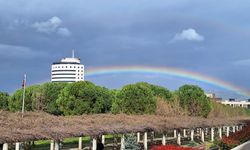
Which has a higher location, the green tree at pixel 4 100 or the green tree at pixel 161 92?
the green tree at pixel 161 92

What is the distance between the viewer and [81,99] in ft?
204

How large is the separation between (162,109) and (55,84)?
111 feet

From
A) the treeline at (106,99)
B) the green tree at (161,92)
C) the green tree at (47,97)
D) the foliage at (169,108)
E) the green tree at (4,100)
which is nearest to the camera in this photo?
the treeline at (106,99)

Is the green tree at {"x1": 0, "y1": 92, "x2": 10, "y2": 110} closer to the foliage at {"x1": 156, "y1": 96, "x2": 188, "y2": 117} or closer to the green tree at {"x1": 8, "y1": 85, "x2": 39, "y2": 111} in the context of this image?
the green tree at {"x1": 8, "y1": 85, "x2": 39, "y2": 111}

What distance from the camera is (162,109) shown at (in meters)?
59.8

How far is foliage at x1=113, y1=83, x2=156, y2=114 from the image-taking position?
55.6 metres

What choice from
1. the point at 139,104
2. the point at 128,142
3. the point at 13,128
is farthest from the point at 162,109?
the point at 13,128

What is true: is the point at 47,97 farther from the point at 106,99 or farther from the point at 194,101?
the point at 194,101

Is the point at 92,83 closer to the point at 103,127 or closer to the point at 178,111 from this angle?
the point at 178,111

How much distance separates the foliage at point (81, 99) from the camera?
6162 centimetres

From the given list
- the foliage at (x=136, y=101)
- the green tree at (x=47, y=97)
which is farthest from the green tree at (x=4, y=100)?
the foliage at (x=136, y=101)

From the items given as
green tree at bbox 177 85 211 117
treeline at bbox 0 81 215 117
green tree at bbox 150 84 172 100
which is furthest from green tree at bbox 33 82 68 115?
green tree at bbox 177 85 211 117

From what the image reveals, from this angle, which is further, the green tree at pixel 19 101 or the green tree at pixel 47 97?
the green tree at pixel 47 97

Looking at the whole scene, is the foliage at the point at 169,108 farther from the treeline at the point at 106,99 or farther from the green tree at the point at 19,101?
the green tree at the point at 19,101
